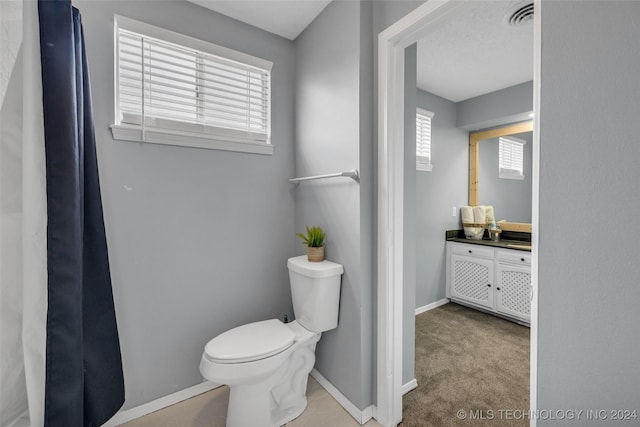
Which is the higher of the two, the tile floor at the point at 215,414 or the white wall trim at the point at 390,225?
the white wall trim at the point at 390,225

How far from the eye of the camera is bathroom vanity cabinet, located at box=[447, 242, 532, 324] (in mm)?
2574

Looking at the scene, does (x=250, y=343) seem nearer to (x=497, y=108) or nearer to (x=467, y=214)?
(x=467, y=214)

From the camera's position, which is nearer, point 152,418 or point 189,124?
point 152,418

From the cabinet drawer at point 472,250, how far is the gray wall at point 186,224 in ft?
6.69

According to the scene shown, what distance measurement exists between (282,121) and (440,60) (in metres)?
1.50

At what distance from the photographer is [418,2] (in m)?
1.27

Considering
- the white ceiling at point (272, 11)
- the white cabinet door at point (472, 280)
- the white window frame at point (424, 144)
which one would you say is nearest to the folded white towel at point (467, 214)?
the white cabinet door at point (472, 280)

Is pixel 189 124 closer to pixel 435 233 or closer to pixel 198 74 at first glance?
pixel 198 74

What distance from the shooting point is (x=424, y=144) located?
2963 mm

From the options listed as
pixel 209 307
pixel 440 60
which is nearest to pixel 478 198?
pixel 440 60

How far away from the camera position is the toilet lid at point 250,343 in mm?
1318

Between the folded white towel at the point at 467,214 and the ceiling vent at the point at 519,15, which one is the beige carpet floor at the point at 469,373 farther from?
the ceiling vent at the point at 519,15

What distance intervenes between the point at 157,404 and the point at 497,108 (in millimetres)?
3865

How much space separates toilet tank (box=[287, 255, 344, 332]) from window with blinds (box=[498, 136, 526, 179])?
2.27 meters
